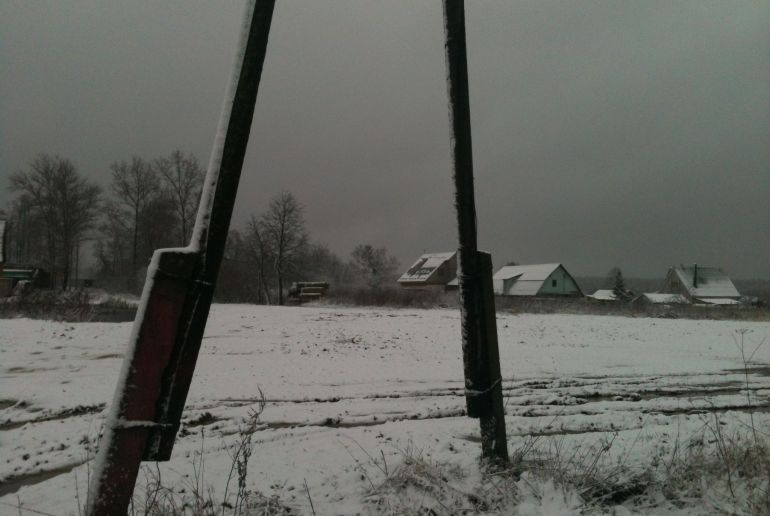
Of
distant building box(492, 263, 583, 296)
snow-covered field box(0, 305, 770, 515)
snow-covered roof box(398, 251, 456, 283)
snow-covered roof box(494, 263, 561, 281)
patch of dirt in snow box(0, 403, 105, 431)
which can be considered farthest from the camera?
snow-covered roof box(494, 263, 561, 281)

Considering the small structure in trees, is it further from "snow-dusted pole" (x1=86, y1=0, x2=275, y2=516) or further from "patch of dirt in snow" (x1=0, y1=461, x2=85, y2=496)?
"snow-dusted pole" (x1=86, y1=0, x2=275, y2=516)

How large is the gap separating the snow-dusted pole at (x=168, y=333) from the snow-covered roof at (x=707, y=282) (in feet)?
257

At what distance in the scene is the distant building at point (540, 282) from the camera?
5406 centimetres

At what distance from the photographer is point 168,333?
6.83ft

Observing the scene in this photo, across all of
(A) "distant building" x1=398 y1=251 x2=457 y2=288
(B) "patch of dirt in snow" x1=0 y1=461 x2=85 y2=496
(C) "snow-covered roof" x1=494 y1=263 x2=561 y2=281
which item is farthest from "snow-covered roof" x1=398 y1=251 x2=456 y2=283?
(B) "patch of dirt in snow" x1=0 y1=461 x2=85 y2=496

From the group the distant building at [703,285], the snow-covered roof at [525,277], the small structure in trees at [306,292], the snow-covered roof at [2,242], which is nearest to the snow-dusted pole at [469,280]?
the small structure in trees at [306,292]

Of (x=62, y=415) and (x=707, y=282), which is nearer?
(x=62, y=415)

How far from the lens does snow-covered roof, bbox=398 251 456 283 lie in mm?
53656

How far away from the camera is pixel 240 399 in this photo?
633 cm

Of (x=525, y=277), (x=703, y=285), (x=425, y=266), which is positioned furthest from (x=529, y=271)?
(x=703, y=285)

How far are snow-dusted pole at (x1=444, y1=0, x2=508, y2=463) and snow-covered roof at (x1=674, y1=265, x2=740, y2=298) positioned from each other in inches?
3013

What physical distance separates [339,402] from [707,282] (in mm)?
77880

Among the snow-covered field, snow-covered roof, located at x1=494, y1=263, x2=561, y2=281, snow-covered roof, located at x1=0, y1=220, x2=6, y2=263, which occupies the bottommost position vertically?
the snow-covered field

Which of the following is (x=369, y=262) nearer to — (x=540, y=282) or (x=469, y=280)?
(x=540, y=282)
